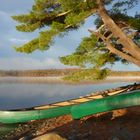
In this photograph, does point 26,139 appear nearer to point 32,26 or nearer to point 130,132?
point 130,132

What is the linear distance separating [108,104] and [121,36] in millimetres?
4381

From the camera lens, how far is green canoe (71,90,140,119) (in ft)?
50.8

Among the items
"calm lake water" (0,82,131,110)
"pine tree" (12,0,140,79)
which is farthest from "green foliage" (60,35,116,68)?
"calm lake water" (0,82,131,110)

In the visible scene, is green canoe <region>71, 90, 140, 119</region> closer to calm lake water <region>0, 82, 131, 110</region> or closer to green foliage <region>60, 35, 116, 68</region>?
green foliage <region>60, 35, 116, 68</region>

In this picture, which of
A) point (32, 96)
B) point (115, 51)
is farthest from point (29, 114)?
point (32, 96)

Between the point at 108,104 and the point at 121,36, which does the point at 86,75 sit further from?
the point at 108,104

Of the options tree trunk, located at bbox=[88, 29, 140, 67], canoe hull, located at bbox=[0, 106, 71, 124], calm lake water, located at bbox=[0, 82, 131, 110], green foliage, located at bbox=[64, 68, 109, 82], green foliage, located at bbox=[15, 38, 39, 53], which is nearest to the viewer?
canoe hull, located at bbox=[0, 106, 71, 124]

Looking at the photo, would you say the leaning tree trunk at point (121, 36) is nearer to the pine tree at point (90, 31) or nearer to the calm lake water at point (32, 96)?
the pine tree at point (90, 31)

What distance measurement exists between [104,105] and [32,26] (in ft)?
20.4

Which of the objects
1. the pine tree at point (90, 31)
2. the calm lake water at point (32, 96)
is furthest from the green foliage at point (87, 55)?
the calm lake water at point (32, 96)

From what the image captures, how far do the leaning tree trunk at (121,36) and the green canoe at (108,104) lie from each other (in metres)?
3.61

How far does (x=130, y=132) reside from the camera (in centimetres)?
1313

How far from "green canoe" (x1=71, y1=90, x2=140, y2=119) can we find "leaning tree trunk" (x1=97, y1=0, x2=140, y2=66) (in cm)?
361

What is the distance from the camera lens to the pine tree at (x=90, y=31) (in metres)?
18.7
